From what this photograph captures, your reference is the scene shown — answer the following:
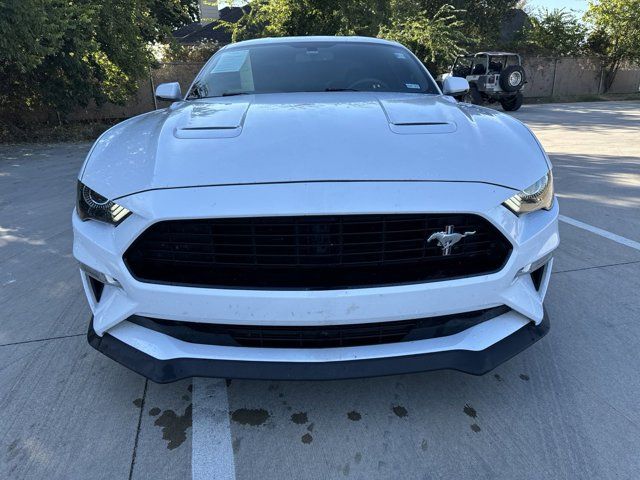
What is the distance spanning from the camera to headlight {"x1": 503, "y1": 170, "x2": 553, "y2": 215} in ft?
5.91

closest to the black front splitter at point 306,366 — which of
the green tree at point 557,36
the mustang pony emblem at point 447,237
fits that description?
the mustang pony emblem at point 447,237

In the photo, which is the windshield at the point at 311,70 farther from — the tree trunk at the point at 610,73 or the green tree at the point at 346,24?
the tree trunk at the point at 610,73

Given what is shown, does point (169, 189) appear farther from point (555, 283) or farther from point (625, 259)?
point (625, 259)

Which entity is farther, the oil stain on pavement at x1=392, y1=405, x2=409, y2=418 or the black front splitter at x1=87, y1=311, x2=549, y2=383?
the oil stain on pavement at x1=392, y1=405, x2=409, y2=418

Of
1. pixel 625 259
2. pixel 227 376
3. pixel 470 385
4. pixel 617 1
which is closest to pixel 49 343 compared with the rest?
pixel 227 376

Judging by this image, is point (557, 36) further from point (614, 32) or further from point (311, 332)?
point (311, 332)

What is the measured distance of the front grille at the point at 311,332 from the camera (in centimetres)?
172

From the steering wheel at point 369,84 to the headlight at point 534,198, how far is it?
1.39 meters

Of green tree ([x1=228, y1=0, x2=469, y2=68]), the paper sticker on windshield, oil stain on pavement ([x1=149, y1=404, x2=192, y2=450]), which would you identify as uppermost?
green tree ([x1=228, y1=0, x2=469, y2=68])

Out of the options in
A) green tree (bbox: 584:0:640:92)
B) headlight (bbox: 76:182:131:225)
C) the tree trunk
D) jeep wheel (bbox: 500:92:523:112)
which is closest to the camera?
headlight (bbox: 76:182:131:225)

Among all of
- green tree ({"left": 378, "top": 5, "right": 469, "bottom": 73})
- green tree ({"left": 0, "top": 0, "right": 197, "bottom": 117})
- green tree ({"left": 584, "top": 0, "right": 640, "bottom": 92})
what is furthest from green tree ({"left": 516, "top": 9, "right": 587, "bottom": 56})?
green tree ({"left": 0, "top": 0, "right": 197, "bottom": 117})

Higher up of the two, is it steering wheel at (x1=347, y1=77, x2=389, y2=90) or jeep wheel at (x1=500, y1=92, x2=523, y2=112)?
steering wheel at (x1=347, y1=77, x2=389, y2=90)

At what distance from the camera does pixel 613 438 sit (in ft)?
5.90

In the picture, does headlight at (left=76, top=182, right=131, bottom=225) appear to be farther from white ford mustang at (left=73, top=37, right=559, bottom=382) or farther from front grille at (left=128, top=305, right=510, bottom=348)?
front grille at (left=128, top=305, right=510, bottom=348)
